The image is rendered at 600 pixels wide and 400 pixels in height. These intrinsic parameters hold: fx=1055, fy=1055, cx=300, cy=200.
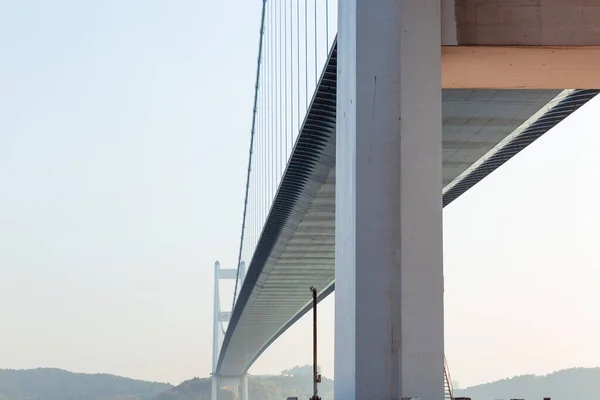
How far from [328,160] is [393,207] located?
375 inches

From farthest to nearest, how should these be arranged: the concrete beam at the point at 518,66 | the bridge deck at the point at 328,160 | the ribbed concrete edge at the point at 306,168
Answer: the ribbed concrete edge at the point at 306,168
the bridge deck at the point at 328,160
the concrete beam at the point at 518,66

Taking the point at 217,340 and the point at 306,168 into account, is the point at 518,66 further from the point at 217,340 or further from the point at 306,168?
the point at 217,340

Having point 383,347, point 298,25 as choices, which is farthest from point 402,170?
point 298,25

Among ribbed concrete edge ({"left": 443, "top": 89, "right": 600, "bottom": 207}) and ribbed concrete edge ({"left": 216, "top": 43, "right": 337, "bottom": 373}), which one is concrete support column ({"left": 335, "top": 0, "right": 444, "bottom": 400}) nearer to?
ribbed concrete edge ({"left": 216, "top": 43, "right": 337, "bottom": 373})

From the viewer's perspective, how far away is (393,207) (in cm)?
737

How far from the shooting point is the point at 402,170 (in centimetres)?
741

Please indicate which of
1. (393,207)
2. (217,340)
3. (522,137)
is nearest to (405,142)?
(393,207)

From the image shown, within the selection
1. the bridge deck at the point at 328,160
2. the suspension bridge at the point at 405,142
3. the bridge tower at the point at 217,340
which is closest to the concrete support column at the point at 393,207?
the suspension bridge at the point at 405,142

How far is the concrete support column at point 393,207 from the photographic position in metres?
7.18

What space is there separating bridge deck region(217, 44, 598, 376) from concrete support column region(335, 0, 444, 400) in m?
4.43

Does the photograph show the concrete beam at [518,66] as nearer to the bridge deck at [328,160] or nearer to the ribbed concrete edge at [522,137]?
the ribbed concrete edge at [522,137]

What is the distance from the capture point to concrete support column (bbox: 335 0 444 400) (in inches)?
283

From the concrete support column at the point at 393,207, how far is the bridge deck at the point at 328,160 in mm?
4427

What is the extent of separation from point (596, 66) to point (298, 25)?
1344 cm
